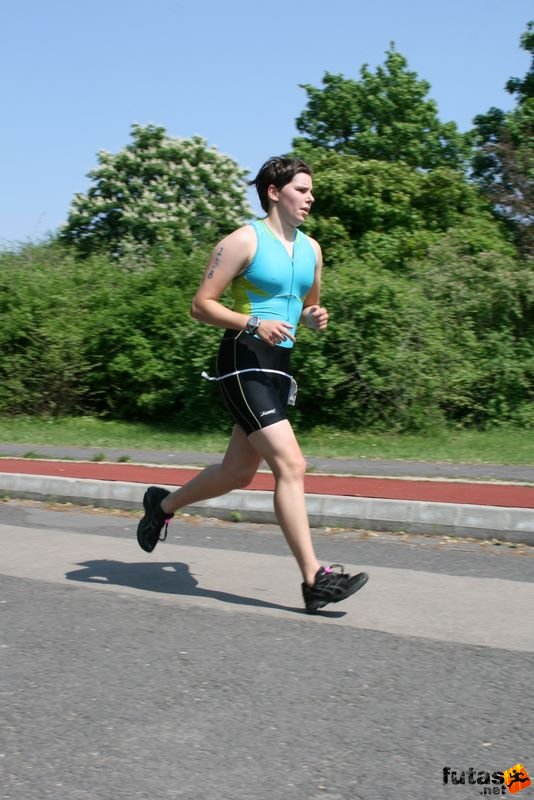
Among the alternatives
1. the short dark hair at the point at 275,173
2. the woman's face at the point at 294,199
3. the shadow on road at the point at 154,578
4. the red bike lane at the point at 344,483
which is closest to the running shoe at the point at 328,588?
the shadow on road at the point at 154,578

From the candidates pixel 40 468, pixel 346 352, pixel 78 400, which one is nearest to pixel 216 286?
pixel 40 468

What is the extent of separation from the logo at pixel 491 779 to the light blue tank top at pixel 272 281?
2.39 metres

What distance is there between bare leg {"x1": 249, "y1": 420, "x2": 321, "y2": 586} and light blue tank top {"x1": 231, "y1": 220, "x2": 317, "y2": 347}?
0.45 metres

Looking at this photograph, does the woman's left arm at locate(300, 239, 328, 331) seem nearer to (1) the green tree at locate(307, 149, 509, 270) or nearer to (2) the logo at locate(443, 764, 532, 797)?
(2) the logo at locate(443, 764, 532, 797)

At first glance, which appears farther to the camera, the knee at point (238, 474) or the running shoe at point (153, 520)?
the running shoe at point (153, 520)

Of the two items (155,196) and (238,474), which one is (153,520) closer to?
(238,474)

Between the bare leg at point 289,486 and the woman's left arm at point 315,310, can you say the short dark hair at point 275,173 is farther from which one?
the bare leg at point 289,486

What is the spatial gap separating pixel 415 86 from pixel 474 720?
4131 centimetres

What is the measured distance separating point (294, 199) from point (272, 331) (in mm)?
678

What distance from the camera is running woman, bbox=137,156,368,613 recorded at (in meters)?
4.99

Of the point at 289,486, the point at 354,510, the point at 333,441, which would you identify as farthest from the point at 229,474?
the point at 333,441

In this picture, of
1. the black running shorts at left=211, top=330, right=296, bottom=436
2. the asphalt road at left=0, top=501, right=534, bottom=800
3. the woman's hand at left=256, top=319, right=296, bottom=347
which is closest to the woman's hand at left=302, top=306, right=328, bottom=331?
the black running shorts at left=211, top=330, right=296, bottom=436

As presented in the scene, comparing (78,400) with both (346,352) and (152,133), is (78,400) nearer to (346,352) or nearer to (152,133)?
(346,352)

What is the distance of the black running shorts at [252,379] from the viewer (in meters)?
5.05
